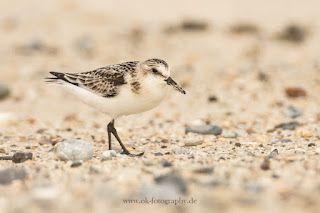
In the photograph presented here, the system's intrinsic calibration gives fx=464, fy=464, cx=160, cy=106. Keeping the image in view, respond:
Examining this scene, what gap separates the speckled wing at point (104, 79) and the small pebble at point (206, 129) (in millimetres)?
1470

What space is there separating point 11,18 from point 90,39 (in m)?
3.43

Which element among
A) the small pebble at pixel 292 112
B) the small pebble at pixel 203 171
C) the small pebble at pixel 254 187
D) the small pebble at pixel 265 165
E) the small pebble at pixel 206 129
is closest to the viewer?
the small pebble at pixel 254 187

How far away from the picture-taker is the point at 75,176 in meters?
4.41

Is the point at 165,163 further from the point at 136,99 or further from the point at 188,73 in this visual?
the point at 188,73

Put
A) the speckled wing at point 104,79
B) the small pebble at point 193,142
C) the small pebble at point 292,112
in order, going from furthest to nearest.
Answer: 1. the small pebble at point 292,112
2. the small pebble at point 193,142
3. the speckled wing at point 104,79

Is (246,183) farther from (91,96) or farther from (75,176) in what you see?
(91,96)

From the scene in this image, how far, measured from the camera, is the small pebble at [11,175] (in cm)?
425

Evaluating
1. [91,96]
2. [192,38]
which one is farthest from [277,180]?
[192,38]

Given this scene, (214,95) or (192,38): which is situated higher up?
(192,38)

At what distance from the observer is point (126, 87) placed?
5535mm

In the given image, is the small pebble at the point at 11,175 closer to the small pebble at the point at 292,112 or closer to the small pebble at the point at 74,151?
the small pebble at the point at 74,151

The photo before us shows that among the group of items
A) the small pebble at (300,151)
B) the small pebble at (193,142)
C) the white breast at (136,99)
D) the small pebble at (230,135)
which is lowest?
the small pebble at (300,151)

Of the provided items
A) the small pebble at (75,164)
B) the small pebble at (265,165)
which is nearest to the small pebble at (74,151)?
the small pebble at (75,164)

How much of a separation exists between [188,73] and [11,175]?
6.64m
